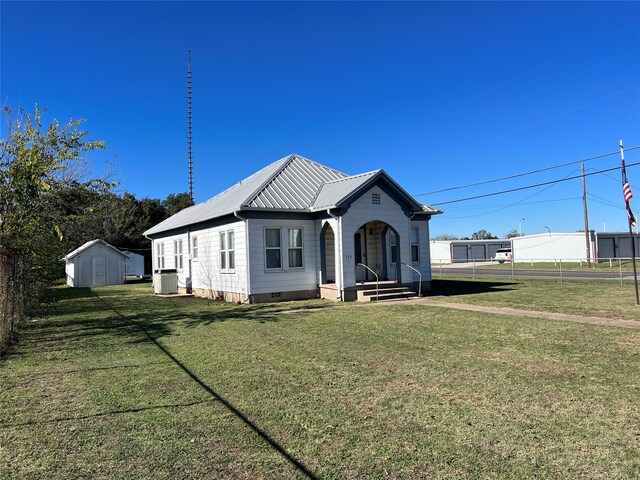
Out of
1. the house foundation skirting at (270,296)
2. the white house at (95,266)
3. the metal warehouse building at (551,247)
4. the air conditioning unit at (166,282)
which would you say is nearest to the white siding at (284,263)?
the house foundation skirting at (270,296)

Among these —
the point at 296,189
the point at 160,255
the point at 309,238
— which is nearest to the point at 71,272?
the point at 160,255

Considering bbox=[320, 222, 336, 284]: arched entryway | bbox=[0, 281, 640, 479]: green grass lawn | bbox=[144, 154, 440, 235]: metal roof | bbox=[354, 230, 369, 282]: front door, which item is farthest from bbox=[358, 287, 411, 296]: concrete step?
bbox=[0, 281, 640, 479]: green grass lawn

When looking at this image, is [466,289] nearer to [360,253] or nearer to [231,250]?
[360,253]

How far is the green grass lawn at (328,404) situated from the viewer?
147 inches

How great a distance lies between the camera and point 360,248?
18141 millimetres

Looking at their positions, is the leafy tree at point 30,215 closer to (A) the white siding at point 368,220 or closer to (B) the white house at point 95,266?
(A) the white siding at point 368,220

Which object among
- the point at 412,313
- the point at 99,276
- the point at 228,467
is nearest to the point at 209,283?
the point at 412,313

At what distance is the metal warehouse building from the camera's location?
50.2m

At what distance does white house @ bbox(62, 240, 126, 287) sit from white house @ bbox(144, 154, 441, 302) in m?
17.7

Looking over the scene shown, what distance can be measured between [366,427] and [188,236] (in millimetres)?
18172

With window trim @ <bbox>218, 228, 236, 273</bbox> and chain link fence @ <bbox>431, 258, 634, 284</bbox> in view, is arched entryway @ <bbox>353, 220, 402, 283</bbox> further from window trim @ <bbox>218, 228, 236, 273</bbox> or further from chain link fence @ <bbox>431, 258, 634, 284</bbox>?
chain link fence @ <bbox>431, 258, 634, 284</bbox>

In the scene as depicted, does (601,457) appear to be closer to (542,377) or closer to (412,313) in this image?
(542,377)

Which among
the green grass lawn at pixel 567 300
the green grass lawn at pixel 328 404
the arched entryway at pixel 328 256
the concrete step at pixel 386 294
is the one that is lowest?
the green grass lawn at pixel 328 404

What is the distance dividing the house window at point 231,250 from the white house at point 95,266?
20167mm
